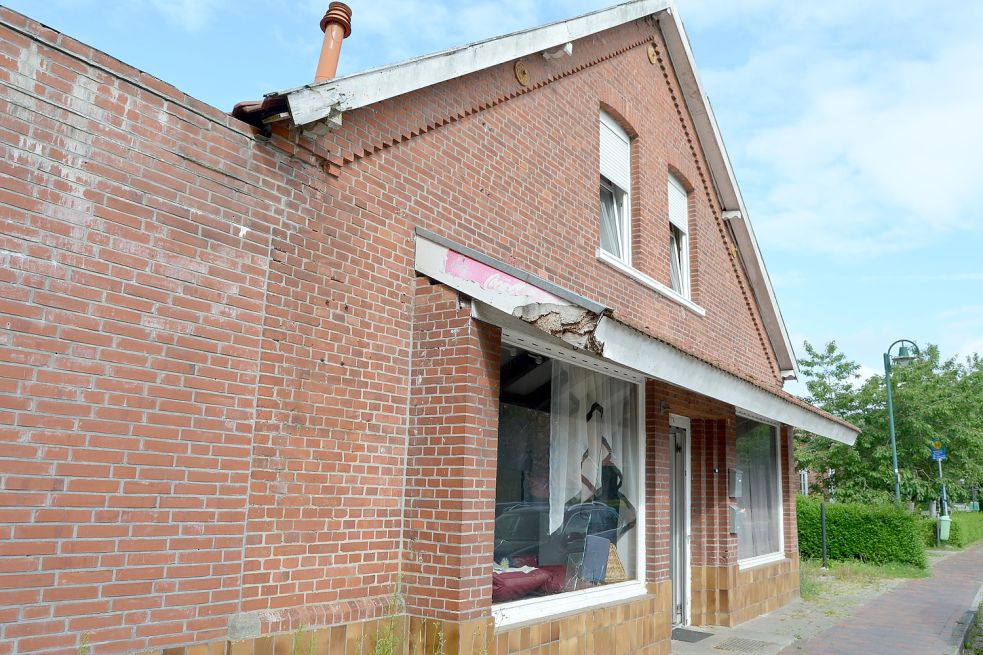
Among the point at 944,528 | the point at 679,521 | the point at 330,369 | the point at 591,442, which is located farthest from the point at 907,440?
the point at 330,369

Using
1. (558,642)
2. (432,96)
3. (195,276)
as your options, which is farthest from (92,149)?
(558,642)

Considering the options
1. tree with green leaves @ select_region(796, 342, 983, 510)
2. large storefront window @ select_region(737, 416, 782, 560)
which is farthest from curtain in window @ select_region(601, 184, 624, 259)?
tree with green leaves @ select_region(796, 342, 983, 510)

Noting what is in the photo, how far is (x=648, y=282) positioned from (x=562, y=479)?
329 cm

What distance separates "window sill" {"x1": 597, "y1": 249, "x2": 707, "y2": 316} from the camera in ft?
27.6

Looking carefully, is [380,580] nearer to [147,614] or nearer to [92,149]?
[147,614]

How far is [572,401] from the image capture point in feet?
23.0

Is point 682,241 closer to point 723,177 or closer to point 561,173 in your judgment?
point 723,177

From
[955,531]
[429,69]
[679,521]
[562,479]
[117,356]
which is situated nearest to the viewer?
[117,356]

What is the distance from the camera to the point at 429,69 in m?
5.80

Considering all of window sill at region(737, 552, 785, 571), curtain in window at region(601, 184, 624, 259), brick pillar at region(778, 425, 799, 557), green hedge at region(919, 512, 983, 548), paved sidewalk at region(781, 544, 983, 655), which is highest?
curtain in window at region(601, 184, 624, 259)

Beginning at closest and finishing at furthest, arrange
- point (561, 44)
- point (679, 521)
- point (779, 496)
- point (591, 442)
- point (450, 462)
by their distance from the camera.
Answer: point (450, 462) < point (591, 442) < point (561, 44) < point (679, 521) < point (779, 496)

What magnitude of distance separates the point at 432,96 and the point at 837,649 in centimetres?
782

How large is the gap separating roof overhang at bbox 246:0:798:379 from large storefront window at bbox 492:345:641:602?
2292 mm

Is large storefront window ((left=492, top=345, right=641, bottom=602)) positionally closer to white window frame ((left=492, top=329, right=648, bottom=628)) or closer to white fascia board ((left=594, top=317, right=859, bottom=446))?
white window frame ((left=492, top=329, right=648, bottom=628))
